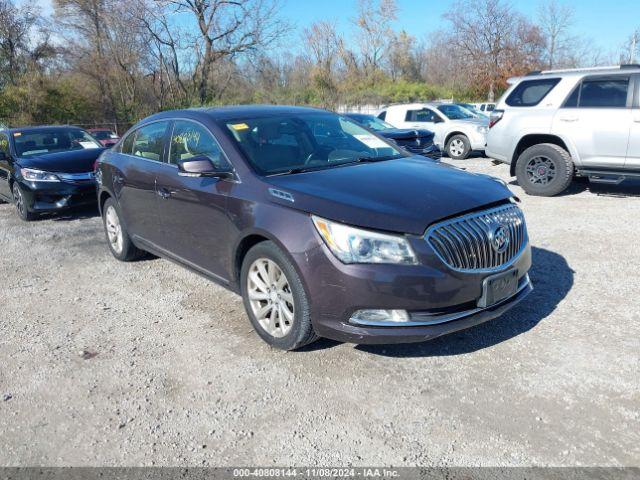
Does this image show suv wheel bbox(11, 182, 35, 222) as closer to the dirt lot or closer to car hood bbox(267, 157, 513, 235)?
the dirt lot

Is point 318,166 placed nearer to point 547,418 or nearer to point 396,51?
point 547,418

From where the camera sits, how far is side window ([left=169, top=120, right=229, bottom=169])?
4055mm

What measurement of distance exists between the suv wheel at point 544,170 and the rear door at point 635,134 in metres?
0.85

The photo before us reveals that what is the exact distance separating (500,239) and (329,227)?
44.6 inches

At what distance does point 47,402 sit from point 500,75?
3783 centimetres

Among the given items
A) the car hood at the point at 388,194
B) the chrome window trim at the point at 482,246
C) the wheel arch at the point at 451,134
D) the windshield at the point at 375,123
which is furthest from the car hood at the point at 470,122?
the chrome window trim at the point at 482,246

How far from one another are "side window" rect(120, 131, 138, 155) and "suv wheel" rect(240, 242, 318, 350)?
250cm

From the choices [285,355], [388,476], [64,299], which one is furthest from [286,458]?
[64,299]

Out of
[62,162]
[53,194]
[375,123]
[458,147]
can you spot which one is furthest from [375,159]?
[458,147]

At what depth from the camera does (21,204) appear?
8.48 metres

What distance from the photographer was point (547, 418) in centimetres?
280

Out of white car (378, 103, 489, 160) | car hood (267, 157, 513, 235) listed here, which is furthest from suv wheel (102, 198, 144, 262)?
white car (378, 103, 489, 160)

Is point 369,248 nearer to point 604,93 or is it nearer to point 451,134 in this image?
point 604,93

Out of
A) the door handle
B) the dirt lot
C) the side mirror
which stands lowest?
the dirt lot
